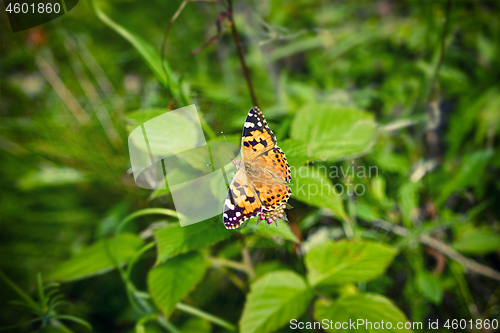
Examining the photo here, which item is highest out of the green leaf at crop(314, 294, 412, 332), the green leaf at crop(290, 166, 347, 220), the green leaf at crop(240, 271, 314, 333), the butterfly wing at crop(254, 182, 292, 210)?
the butterfly wing at crop(254, 182, 292, 210)

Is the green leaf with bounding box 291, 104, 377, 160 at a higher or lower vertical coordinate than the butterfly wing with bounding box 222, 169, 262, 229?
lower

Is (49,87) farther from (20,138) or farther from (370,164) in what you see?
(370,164)

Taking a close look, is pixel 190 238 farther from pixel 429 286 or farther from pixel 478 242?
pixel 478 242

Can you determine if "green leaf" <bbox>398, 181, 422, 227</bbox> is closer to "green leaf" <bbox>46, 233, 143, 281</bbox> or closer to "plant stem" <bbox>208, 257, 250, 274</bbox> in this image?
"plant stem" <bbox>208, 257, 250, 274</bbox>

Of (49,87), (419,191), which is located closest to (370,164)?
(419,191)

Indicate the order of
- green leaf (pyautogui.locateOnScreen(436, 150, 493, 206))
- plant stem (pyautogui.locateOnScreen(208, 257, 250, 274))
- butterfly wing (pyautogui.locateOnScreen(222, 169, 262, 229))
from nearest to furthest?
butterfly wing (pyautogui.locateOnScreen(222, 169, 262, 229)), plant stem (pyautogui.locateOnScreen(208, 257, 250, 274)), green leaf (pyautogui.locateOnScreen(436, 150, 493, 206))

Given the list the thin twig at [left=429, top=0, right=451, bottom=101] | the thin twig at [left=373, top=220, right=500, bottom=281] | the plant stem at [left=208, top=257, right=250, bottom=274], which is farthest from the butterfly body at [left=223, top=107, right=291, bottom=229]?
the thin twig at [left=429, top=0, right=451, bottom=101]
